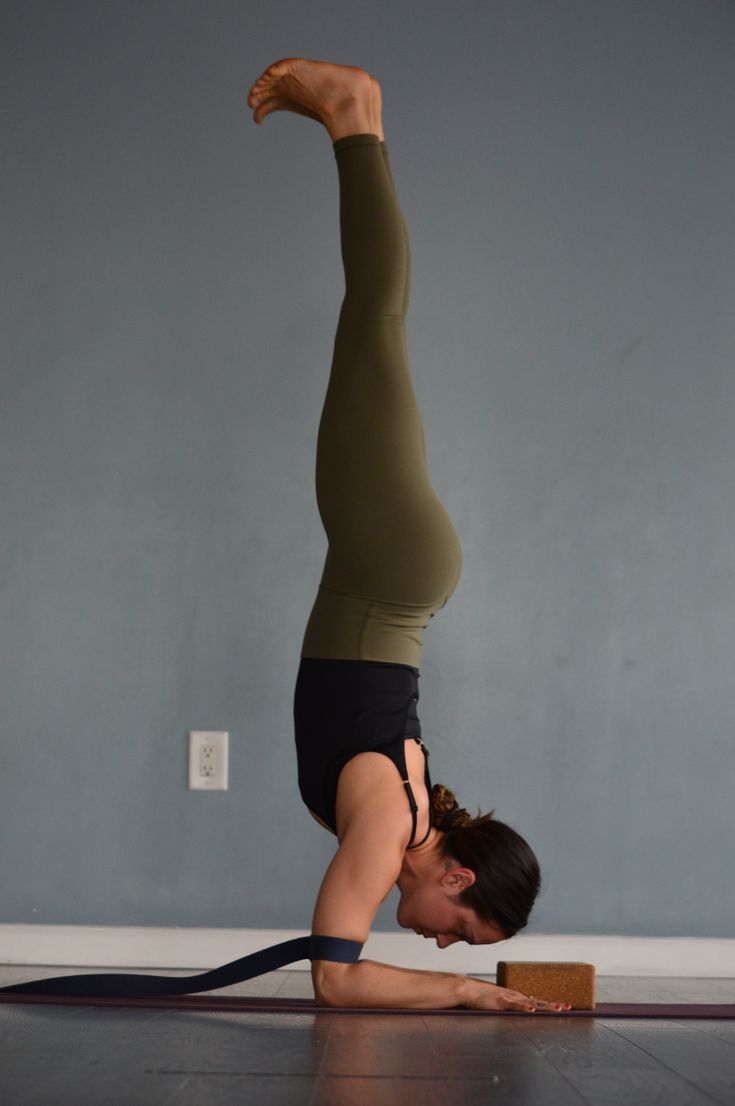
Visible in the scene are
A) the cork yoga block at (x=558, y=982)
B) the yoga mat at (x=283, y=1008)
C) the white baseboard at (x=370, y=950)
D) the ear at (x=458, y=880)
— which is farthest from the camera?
the white baseboard at (x=370, y=950)

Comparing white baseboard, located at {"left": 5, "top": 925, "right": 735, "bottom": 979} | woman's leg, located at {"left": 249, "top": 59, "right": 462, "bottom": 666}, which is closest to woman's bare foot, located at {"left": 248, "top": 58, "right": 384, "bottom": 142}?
woman's leg, located at {"left": 249, "top": 59, "right": 462, "bottom": 666}

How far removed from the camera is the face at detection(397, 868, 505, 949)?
1.97 m

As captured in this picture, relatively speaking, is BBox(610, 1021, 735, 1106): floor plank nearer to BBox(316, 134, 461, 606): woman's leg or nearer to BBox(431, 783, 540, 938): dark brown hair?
BBox(431, 783, 540, 938): dark brown hair

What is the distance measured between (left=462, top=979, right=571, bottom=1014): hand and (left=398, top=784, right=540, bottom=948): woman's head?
145mm

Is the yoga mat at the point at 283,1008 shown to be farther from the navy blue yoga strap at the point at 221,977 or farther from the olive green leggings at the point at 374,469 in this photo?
the olive green leggings at the point at 374,469

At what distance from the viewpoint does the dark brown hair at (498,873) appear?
1.95m

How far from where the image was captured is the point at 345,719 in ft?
6.64

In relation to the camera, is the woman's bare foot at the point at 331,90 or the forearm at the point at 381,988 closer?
the forearm at the point at 381,988

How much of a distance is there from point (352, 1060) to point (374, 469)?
42.8 inches

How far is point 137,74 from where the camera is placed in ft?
9.48

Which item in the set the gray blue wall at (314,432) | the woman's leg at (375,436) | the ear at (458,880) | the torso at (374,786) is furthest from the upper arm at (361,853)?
the gray blue wall at (314,432)

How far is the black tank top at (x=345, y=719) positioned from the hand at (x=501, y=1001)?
27 cm

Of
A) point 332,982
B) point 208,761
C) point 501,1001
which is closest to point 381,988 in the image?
point 332,982

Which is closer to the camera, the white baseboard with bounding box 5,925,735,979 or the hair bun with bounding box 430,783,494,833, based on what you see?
the hair bun with bounding box 430,783,494,833
